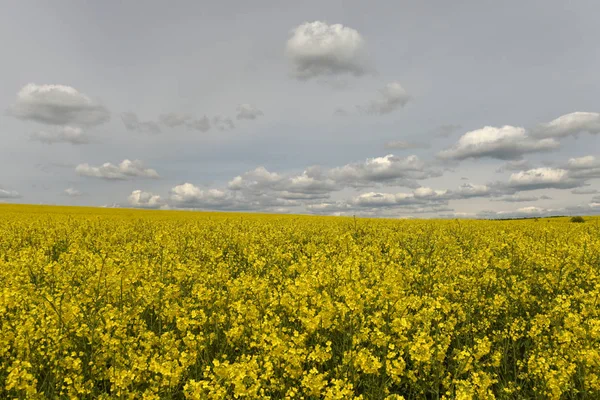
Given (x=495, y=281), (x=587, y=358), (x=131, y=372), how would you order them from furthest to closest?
(x=495, y=281) < (x=587, y=358) < (x=131, y=372)

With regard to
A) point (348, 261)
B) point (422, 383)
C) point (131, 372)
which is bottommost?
point (422, 383)

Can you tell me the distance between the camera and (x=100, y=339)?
4.59 m

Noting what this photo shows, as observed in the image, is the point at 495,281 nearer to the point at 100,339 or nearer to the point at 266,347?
the point at 266,347

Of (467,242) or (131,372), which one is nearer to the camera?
(131,372)

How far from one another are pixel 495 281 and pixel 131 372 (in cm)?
617

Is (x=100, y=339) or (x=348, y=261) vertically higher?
(x=348, y=261)

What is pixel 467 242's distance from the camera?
12.5 m

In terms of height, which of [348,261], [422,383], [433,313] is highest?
[348,261]

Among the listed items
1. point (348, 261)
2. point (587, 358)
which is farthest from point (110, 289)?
point (587, 358)

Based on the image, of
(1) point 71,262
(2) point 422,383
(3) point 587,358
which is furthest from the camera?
(1) point 71,262

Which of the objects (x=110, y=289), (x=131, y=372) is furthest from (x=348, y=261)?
(x=110, y=289)

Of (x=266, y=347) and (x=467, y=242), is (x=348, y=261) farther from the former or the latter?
(x=467, y=242)

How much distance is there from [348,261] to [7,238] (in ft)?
43.3

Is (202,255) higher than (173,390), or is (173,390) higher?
(202,255)
